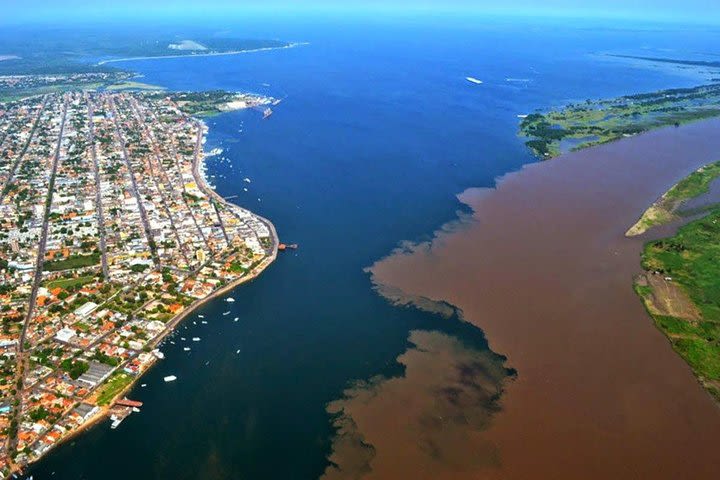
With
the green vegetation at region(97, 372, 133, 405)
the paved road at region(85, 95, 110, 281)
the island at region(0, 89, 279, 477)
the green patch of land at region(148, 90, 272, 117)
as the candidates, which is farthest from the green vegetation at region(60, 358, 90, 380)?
the green patch of land at region(148, 90, 272, 117)

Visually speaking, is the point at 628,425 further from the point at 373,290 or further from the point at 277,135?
the point at 277,135

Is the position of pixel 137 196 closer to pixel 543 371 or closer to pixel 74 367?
pixel 74 367

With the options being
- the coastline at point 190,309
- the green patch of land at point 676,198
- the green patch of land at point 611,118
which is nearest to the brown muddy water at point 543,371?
the green patch of land at point 676,198

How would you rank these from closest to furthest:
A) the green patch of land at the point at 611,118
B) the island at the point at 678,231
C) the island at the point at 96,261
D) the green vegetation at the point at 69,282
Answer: the island at the point at 96,261 < the island at the point at 678,231 < the green vegetation at the point at 69,282 < the green patch of land at the point at 611,118

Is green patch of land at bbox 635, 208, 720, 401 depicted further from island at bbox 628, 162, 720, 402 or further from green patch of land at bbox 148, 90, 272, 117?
green patch of land at bbox 148, 90, 272, 117

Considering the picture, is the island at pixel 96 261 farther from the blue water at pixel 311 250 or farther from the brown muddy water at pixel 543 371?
the brown muddy water at pixel 543 371

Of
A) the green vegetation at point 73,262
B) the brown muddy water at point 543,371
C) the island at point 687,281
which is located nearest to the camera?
the brown muddy water at point 543,371

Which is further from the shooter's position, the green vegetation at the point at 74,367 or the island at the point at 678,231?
the island at the point at 678,231

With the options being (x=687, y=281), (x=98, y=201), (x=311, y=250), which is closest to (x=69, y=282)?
(x=98, y=201)
